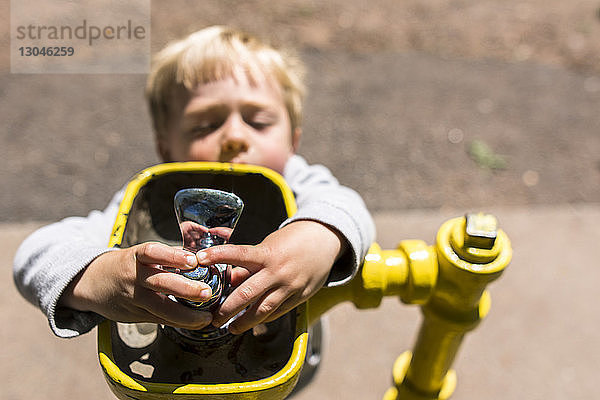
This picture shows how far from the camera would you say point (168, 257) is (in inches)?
22.5

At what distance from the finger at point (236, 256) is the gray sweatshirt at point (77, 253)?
11 cm

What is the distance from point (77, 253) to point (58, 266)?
0.03 meters

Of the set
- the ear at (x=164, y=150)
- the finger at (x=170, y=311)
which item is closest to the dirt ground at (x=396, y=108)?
the ear at (x=164, y=150)

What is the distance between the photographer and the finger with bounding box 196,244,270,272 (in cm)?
59

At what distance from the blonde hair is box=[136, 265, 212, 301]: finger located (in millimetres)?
550

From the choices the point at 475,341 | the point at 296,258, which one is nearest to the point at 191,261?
the point at 296,258

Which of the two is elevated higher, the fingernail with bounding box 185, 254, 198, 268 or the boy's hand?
the fingernail with bounding box 185, 254, 198, 268

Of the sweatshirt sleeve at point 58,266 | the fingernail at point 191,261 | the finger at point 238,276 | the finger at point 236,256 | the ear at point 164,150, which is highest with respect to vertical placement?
the fingernail at point 191,261

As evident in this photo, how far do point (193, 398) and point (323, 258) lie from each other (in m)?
0.21

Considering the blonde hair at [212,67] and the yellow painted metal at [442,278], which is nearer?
the yellow painted metal at [442,278]

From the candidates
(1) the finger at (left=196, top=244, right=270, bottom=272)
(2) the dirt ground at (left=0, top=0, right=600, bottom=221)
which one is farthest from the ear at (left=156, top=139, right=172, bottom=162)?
(2) the dirt ground at (left=0, top=0, right=600, bottom=221)

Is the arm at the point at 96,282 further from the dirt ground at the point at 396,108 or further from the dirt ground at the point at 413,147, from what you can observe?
the dirt ground at the point at 396,108

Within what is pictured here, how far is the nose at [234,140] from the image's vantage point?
0.97 metres

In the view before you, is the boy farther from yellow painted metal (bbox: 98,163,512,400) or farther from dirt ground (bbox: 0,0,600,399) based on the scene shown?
dirt ground (bbox: 0,0,600,399)
